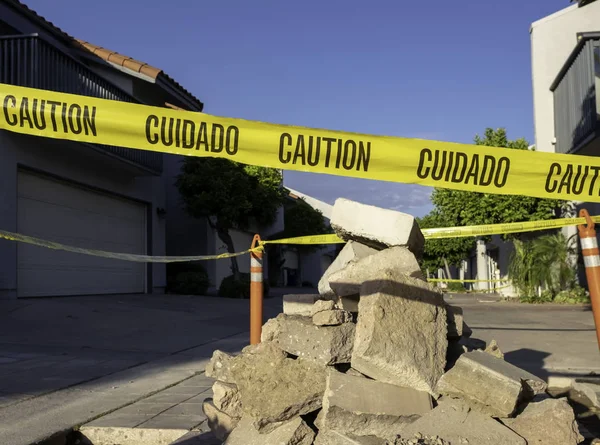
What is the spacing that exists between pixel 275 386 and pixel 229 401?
1.36ft

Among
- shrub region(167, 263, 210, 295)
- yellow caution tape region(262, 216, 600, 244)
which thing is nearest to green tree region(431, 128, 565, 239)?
shrub region(167, 263, 210, 295)

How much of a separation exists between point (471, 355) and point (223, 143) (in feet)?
6.95

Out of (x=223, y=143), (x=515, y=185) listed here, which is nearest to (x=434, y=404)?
(x=515, y=185)

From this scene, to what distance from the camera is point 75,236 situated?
1412 cm

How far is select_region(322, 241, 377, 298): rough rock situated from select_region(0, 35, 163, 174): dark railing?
29.9 feet

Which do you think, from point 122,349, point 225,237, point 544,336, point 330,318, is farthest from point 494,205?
point 330,318

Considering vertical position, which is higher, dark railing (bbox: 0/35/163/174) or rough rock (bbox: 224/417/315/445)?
dark railing (bbox: 0/35/163/174)

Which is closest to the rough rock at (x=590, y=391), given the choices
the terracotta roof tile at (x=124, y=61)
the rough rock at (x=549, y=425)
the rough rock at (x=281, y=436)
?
the rough rock at (x=549, y=425)

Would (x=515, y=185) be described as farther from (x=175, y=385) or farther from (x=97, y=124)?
(x=175, y=385)

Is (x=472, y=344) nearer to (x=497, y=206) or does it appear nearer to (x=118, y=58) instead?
(x=118, y=58)

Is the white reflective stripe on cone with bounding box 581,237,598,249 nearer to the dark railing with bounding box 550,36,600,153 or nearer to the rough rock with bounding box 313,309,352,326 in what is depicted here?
the rough rock with bounding box 313,309,352,326

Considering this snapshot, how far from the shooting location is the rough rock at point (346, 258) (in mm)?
4820

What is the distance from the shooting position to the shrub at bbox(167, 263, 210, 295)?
1848 cm

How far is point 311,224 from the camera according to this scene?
3462 centimetres
